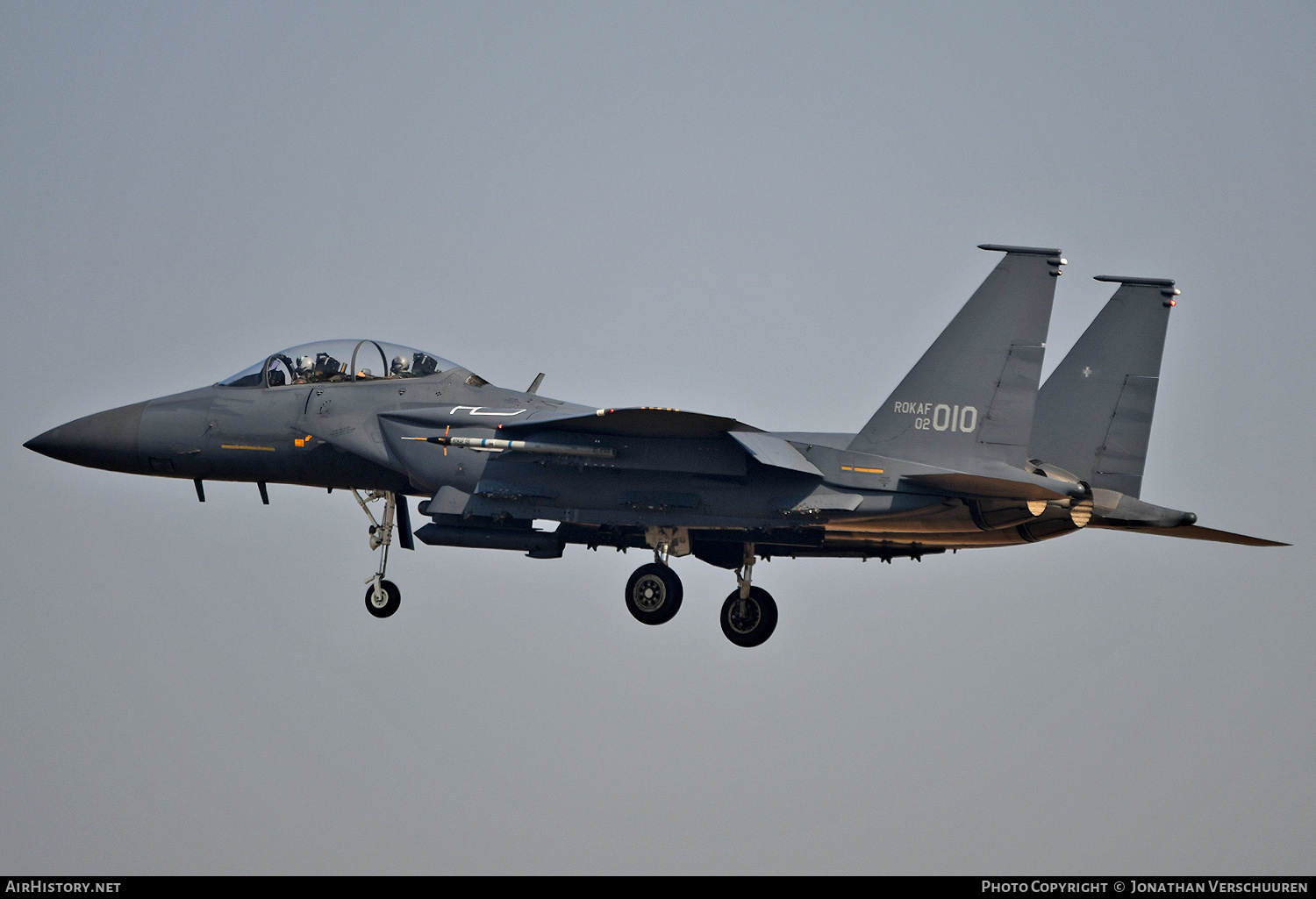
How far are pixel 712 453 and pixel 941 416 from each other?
2.51 meters

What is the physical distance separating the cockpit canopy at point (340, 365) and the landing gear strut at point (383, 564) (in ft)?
4.87

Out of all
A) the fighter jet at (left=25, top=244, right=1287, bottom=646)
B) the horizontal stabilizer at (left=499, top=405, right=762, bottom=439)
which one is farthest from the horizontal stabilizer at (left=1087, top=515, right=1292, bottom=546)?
the horizontal stabilizer at (left=499, top=405, right=762, bottom=439)

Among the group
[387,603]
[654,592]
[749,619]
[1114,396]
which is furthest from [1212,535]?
[387,603]

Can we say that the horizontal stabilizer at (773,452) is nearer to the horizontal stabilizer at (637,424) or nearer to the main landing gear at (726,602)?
the horizontal stabilizer at (637,424)

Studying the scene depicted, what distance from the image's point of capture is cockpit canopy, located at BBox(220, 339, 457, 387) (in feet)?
65.1

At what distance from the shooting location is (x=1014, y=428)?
55.5ft

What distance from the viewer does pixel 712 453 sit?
17.6m

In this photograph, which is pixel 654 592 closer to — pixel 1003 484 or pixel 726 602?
pixel 726 602

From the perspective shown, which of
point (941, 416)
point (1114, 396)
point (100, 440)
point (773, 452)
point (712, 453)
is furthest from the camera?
point (100, 440)

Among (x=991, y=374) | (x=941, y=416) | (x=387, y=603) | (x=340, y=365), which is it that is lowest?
(x=387, y=603)

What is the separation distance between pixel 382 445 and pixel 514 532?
191 centimetres

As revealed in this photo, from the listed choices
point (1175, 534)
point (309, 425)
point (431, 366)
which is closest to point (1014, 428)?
point (1175, 534)

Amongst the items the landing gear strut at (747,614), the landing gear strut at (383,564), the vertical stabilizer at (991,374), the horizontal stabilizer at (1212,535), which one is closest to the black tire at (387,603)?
the landing gear strut at (383,564)
